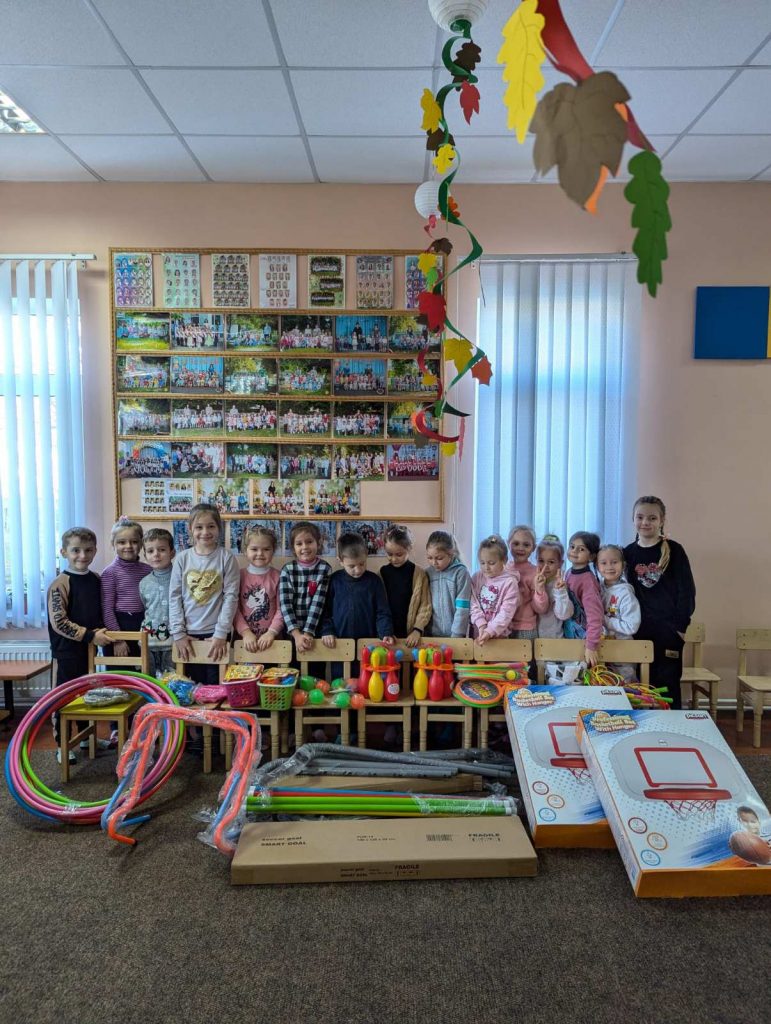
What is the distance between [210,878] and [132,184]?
3649mm

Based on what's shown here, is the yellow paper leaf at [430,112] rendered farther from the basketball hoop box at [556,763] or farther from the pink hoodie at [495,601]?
the basketball hoop box at [556,763]

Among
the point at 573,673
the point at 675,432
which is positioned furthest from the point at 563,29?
the point at 675,432

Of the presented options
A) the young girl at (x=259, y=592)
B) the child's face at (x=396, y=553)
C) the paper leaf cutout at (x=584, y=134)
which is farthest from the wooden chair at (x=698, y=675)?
the paper leaf cutout at (x=584, y=134)

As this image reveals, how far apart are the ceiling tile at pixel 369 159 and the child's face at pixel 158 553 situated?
2.25m

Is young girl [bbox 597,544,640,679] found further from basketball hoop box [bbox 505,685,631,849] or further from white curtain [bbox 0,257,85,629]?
white curtain [bbox 0,257,85,629]

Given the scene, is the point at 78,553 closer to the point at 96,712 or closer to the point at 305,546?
the point at 96,712

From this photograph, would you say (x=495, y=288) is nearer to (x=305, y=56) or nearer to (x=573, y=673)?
(x=305, y=56)

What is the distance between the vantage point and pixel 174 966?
1.80 meters

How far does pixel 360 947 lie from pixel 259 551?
197 cm

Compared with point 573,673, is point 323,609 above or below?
above

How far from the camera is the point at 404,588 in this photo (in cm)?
343

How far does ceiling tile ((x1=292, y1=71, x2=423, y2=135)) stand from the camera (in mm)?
2658

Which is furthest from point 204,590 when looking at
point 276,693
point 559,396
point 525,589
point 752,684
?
point 752,684

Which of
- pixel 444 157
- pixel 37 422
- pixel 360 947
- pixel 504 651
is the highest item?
pixel 444 157
